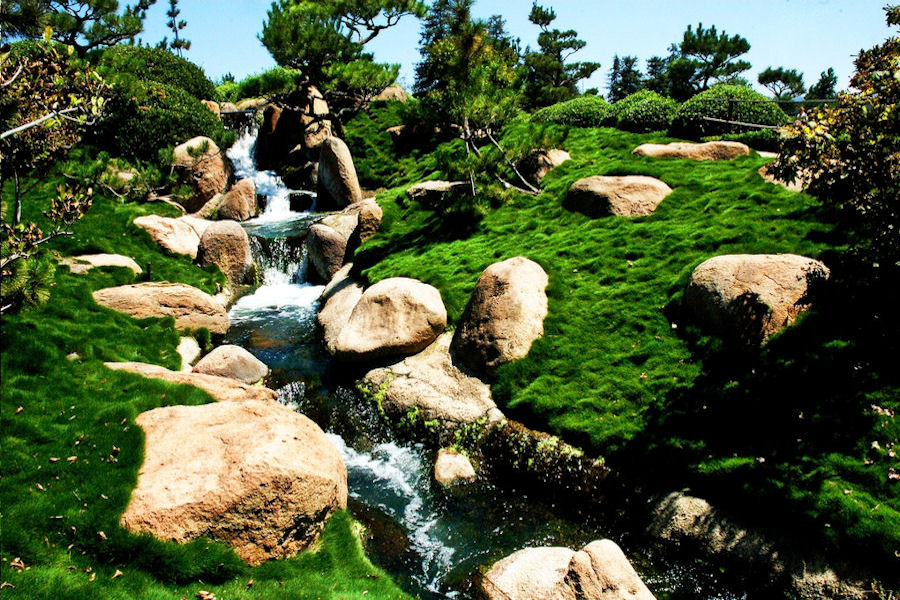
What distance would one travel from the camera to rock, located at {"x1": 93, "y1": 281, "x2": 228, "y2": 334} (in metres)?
11.9

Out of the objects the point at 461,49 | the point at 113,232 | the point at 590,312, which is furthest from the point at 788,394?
the point at 113,232

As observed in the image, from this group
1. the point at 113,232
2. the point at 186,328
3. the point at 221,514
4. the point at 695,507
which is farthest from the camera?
the point at 113,232

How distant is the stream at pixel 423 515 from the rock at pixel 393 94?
24.7 metres

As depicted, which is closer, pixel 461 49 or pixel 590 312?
pixel 590 312

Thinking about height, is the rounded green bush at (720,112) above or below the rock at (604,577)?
above

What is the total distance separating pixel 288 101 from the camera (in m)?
29.3

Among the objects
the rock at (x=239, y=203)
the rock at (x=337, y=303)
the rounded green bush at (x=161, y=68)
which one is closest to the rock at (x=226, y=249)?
the rock at (x=337, y=303)

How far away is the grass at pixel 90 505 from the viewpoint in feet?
16.6

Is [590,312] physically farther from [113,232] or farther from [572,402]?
[113,232]

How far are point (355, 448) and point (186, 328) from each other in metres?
5.94

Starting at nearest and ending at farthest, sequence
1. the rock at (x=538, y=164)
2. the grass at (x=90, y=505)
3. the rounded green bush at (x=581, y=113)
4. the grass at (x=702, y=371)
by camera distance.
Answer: the grass at (x=90, y=505) < the grass at (x=702, y=371) < the rock at (x=538, y=164) < the rounded green bush at (x=581, y=113)

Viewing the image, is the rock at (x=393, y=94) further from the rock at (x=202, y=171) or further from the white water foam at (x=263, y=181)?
the rock at (x=202, y=171)

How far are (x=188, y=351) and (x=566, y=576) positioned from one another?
9.82 m

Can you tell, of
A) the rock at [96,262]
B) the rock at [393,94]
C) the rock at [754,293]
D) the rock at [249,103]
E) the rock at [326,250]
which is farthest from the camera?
the rock at [249,103]
